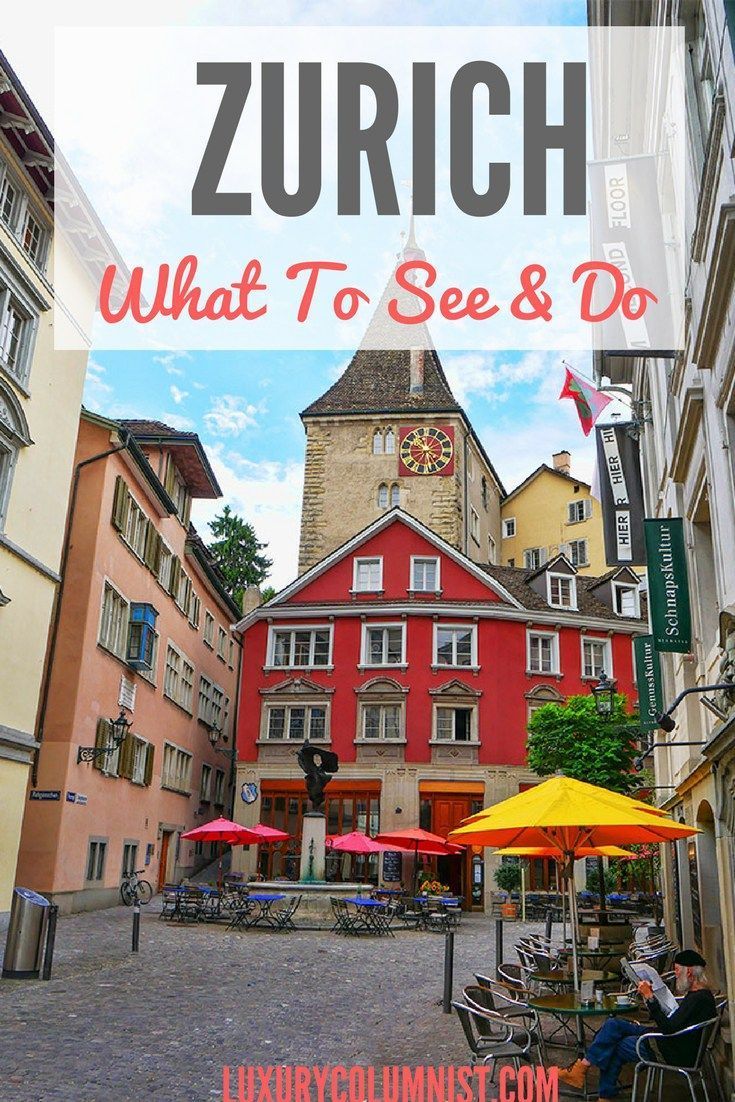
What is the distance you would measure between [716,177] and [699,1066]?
7.69 meters

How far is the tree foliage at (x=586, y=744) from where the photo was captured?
87.9 ft

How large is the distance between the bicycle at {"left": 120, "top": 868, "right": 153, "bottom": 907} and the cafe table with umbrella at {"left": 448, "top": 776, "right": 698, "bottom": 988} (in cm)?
1867

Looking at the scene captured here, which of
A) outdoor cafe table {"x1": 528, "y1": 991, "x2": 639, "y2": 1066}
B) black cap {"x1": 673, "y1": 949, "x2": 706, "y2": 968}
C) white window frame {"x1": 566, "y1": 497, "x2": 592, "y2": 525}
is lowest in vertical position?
outdoor cafe table {"x1": 528, "y1": 991, "x2": 639, "y2": 1066}

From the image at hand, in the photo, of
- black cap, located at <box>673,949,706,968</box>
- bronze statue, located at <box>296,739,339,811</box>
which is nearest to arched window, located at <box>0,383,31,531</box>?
bronze statue, located at <box>296,739,339,811</box>

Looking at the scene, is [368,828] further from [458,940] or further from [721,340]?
[721,340]

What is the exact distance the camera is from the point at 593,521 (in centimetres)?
5100

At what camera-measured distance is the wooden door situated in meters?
33.1

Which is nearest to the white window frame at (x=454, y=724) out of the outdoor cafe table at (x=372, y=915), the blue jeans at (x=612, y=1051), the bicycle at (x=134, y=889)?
the bicycle at (x=134, y=889)

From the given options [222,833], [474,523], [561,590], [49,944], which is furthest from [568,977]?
[474,523]

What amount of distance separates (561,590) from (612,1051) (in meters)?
31.5

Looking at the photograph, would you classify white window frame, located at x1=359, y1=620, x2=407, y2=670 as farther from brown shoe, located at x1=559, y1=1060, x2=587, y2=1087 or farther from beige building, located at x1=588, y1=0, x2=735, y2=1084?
→ brown shoe, located at x1=559, y1=1060, x2=587, y2=1087

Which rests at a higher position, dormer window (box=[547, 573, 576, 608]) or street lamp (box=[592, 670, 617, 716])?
dormer window (box=[547, 573, 576, 608])

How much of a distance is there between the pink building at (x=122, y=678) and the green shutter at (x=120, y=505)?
0.06 metres

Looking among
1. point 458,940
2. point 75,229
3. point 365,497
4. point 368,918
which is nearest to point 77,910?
point 368,918
